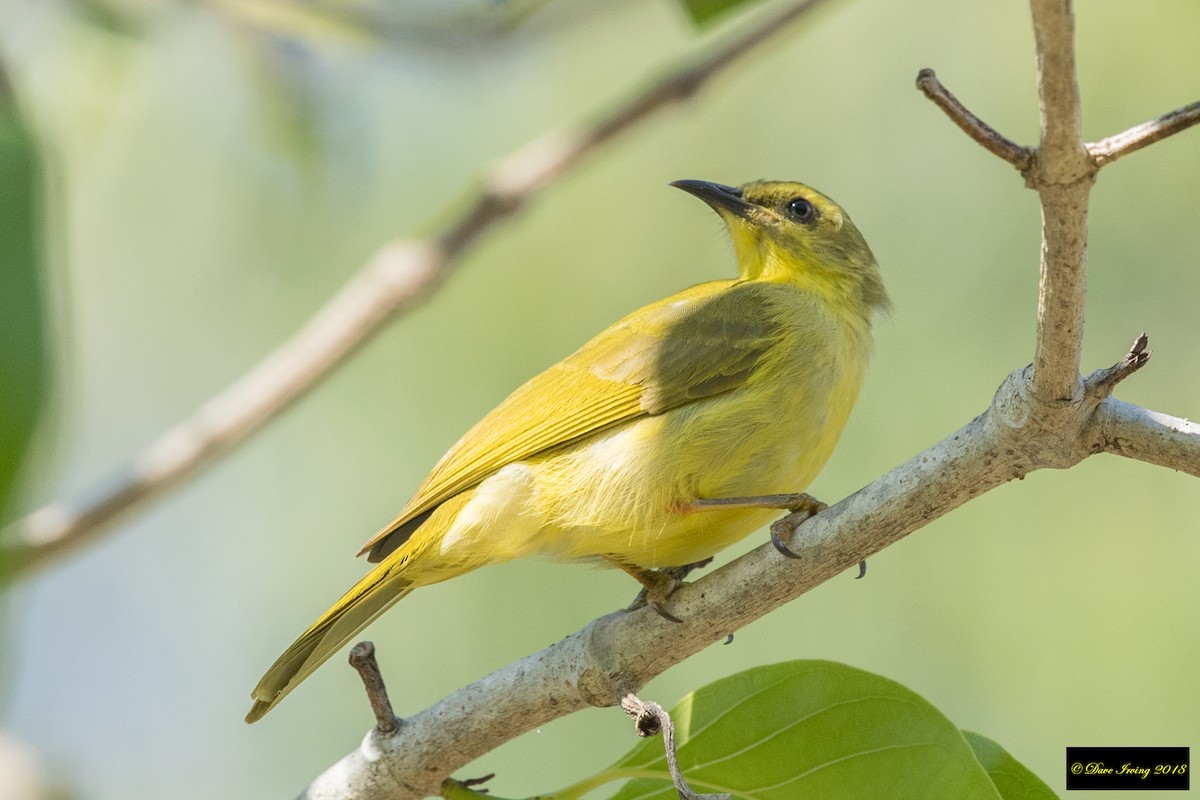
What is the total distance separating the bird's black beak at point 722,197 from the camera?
461 centimetres

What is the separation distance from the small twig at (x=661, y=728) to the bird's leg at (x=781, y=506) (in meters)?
0.42

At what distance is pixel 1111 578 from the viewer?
6426 mm

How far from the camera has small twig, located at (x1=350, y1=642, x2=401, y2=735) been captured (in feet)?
8.45

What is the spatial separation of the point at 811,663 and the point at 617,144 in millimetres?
1493

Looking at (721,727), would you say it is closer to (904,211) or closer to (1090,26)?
(904,211)

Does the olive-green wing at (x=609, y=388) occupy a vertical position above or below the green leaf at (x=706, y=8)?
below

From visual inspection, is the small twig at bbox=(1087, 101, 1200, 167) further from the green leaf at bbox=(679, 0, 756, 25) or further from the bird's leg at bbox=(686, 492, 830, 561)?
the bird's leg at bbox=(686, 492, 830, 561)

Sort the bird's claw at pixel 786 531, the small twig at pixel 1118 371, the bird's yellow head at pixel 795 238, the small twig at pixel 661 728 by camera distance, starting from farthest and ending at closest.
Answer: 1. the bird's yellow head at pixel 795 238
2. the bird's claw at pixel 786 531
3. the small twig at pixel 661 728
4. the small twig at pixel 1118 371

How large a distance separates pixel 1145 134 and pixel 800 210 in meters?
2.92

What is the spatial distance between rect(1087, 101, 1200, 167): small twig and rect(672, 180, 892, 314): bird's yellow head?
8.39ft

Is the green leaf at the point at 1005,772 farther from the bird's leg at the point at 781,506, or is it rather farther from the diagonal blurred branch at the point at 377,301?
the diagonal blurred branch at the point at 377,301

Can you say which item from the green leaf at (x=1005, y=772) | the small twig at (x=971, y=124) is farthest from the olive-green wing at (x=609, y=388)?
the small twig at (x=971, y=124)

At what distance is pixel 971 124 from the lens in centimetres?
181

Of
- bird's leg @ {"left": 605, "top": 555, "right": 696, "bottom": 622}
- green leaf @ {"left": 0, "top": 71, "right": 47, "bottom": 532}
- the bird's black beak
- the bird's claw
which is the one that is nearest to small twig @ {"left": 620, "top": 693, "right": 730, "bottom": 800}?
bird's leg @ {"left": 605, "top": 555, "right": 696, "bottom": 622}
